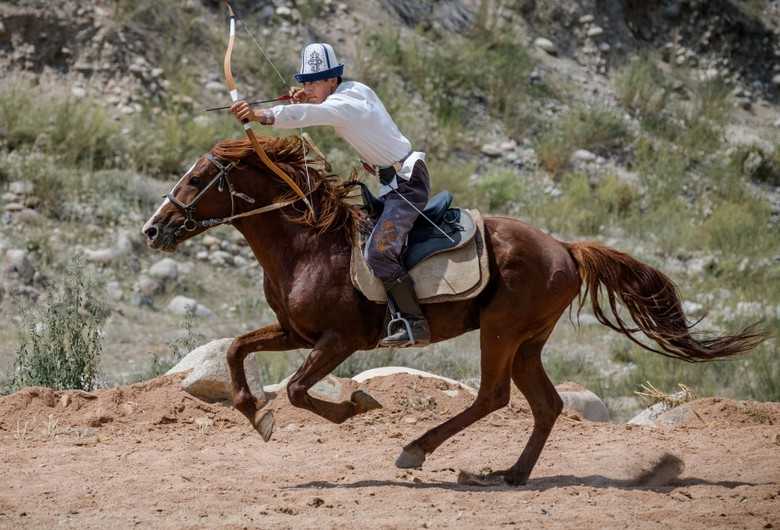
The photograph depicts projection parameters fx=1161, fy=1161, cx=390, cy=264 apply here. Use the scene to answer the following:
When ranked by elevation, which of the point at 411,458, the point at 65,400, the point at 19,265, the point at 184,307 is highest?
the point at 411,458

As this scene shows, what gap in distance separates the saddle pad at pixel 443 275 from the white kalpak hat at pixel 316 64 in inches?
44.5

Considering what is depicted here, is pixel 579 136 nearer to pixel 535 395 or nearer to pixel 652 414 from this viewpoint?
pixel 652 414

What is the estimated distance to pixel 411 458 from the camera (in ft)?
25.1

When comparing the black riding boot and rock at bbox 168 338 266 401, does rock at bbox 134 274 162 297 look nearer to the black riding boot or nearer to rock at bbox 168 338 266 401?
rock at bbox 168 338 266 401

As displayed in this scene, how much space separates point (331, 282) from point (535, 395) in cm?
166

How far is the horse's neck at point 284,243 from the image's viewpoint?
7.68 metres

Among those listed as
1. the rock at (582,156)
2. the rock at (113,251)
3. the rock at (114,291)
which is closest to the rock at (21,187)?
the rock at (113,251)

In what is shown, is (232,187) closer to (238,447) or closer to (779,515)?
(238,447)

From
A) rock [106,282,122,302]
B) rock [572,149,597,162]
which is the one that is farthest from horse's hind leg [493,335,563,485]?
rock [572,149,597,162]

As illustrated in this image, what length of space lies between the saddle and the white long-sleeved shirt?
1.19 feet

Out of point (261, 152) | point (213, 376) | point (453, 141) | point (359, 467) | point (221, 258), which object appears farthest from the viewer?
point (453, 141)

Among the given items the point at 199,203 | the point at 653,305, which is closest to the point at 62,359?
the point at 199,203

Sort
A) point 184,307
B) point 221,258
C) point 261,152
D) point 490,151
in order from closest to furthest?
point 261,152, point 184,307, point 221,258, point 490,151

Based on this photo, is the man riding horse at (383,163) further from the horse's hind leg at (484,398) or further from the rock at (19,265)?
the rock at (19,265)
